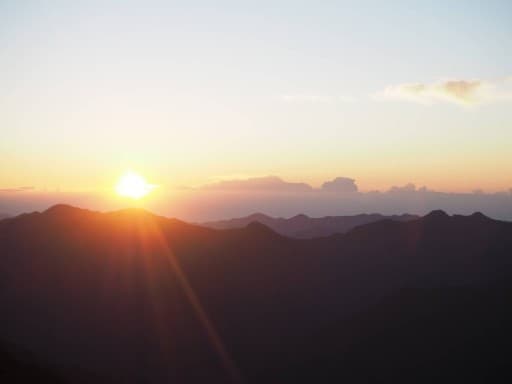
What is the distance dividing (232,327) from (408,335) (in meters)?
17.5

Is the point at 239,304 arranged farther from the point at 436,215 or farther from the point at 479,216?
the point at 479,216

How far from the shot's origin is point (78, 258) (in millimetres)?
56406

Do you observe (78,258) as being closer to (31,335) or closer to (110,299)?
(110,299)

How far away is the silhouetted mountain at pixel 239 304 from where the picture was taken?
41.4m

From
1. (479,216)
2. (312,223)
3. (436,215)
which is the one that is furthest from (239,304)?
(312,223)

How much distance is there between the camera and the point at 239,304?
53.9m

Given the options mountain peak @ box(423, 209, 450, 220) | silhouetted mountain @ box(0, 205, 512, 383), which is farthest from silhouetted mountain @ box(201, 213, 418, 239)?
silhouetted mountain @ box(0, 205, 512, 383)

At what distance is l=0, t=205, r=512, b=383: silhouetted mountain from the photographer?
136 ft

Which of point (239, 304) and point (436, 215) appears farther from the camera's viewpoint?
point (436, 215)

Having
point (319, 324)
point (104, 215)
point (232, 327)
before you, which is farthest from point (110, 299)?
point (319, 324)

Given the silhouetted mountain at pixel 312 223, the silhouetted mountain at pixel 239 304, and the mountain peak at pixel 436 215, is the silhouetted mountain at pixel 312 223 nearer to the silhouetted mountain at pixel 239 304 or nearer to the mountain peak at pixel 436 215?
the mountain peak at pixel 436 215

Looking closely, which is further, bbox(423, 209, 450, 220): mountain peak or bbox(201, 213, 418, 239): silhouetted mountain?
bbox(201, 213, 418, 239): silhouetted mountain

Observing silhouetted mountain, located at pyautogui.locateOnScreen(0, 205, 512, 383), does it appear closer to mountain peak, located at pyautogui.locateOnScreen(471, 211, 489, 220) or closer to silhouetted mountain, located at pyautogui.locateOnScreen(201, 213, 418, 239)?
mountain peak, located at pyautogui.locateOnScreen(471, 211, 489, 220)

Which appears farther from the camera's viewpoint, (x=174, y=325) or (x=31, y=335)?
(x=174, y=325)
